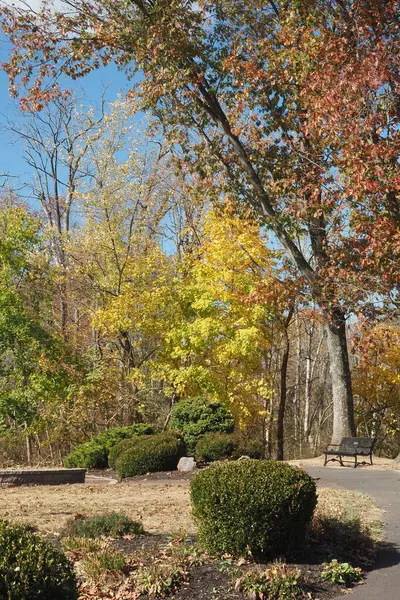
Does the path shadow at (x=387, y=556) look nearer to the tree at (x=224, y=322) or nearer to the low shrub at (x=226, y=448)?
the low shrub at (x=226, y=448)

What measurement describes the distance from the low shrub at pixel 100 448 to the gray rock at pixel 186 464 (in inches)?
98.6

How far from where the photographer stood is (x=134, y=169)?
23312mm

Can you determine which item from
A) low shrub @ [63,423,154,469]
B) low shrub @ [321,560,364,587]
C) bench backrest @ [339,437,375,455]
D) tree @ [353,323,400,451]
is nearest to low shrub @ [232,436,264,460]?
bench backrest @ [339,437,375,455]

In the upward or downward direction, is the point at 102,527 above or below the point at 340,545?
above

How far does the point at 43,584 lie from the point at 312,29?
10728 millimetres

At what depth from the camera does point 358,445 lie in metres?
15.9

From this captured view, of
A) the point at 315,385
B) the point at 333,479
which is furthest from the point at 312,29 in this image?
the point at 315,385

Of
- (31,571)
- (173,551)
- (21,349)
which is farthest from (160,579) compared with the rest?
(21,349)

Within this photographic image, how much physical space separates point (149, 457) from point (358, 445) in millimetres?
5188

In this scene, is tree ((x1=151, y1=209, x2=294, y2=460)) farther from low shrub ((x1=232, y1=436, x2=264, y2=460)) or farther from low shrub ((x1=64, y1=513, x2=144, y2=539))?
low shrub ((x1=64, y1=513, x2=144, y2=539))

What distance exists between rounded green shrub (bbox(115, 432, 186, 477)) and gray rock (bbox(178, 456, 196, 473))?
311 mm

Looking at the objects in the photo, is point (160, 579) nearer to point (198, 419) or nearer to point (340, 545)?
point (340, 545)

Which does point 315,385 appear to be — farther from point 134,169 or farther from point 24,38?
point 24,38

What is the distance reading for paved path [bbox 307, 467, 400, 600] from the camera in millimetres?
5590
